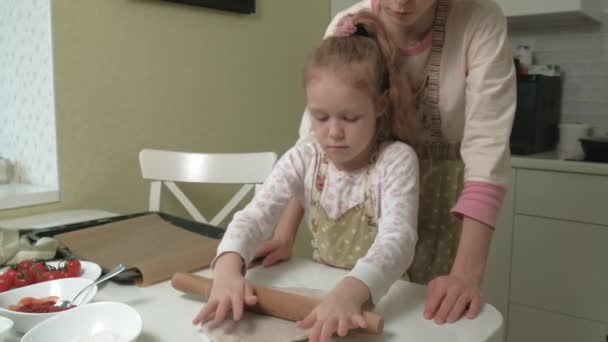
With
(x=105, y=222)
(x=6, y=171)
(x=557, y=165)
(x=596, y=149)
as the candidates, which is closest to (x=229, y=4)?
(x=6, y=171)

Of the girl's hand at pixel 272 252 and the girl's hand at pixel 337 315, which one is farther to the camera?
the girl's hand at pixel 272 252

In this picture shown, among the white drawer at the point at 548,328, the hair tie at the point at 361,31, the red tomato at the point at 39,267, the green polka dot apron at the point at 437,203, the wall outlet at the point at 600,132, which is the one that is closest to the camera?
the red tomato at the point at 39,267

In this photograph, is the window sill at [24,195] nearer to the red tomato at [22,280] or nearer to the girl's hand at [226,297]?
the red tomato at [22,280]

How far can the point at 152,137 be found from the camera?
5.35 feet

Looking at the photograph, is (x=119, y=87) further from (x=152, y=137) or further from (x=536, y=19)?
(x=536, y=19)

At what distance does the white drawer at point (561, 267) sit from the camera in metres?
1.79

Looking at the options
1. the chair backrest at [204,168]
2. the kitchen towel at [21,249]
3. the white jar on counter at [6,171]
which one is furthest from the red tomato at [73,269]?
the white jar on counter at [6,171]

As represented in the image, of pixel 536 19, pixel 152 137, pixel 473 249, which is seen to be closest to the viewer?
pixel 473 249

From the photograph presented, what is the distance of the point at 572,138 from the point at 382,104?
4.89ft

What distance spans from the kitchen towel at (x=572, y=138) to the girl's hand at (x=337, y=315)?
1637 mm

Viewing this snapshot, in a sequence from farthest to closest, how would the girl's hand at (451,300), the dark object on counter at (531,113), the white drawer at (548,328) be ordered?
the dark object on counter at (531,113)
the white drawer at (548,328)
the girl's hand at (451,300)

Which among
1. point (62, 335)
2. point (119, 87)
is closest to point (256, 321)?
point (62, 335)

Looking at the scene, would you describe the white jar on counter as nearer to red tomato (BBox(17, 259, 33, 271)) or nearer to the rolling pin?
red tomato (BBox(17, 259, 33, 271))

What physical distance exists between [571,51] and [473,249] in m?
1.68
